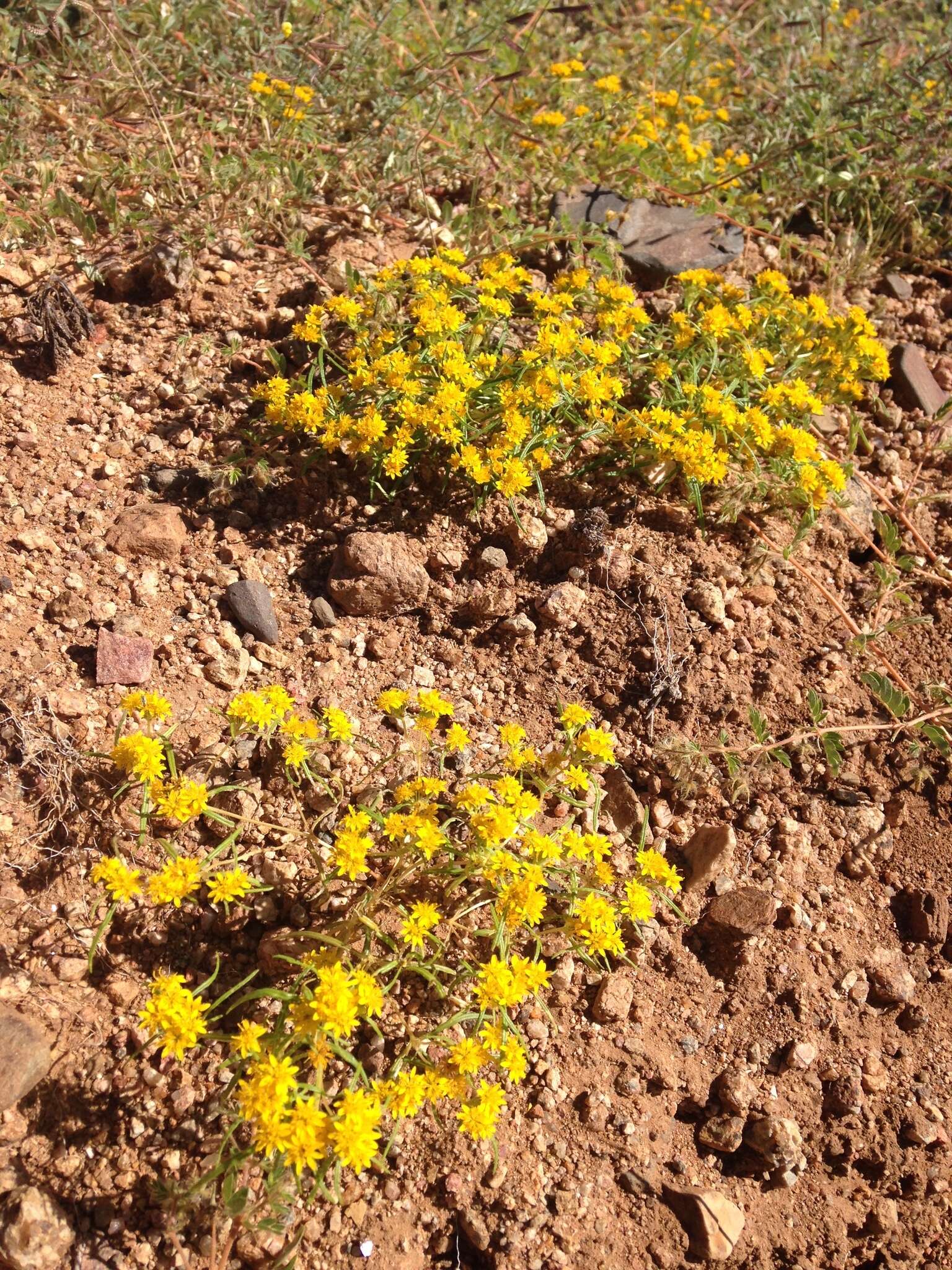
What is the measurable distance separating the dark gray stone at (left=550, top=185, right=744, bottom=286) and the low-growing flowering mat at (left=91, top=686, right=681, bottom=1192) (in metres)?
2.38

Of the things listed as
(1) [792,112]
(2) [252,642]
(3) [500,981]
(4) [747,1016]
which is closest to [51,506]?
(2) [252,642]

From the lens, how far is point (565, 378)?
3176 millimetres

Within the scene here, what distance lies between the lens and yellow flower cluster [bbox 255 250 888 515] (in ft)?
9.98

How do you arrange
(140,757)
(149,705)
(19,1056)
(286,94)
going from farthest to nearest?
(286,94) < (149,705) < (140,757) < (19,1056)

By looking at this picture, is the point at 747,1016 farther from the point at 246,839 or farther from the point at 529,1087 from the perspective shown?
the point at 246,839

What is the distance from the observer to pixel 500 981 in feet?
6.75

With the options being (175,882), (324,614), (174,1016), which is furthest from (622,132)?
(174,1016)

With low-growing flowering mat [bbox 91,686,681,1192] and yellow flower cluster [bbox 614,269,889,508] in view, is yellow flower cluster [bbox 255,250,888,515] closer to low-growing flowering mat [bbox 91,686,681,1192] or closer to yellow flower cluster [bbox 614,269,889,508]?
yellow flower cluster [bbox 614,269,889,508]

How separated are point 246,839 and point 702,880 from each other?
4.08ft

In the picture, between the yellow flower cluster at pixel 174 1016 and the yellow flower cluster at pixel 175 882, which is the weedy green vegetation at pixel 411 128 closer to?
the yellow flower cluster at pixel 175 882

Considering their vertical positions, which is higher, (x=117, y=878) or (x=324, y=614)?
(x=117, y=878)

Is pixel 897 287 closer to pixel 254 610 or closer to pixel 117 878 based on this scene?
pixel 254 610

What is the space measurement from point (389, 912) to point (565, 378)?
5.95 feet

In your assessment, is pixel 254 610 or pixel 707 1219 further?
pixel 254 610
